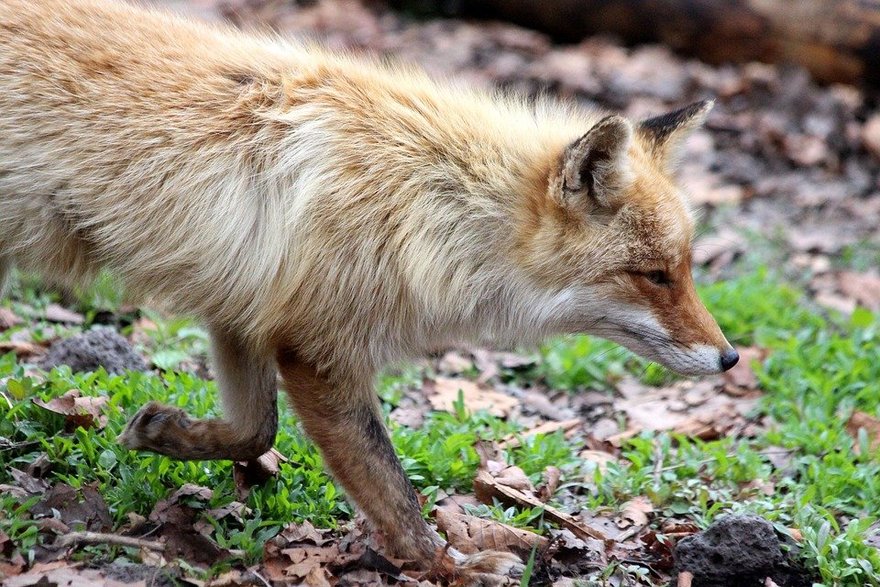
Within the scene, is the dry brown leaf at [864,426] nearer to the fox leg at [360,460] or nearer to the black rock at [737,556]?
the black rock at [737,556]

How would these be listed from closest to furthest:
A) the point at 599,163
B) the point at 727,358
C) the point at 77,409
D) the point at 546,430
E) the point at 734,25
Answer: the point at 599,163 → the point at 727,358 → the point at 77,409 → the point at 546,430 → the point at 734,25

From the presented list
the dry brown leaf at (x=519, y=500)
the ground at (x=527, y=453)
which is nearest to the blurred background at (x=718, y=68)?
the ground at (x=527, y=453)

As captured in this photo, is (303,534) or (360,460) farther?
(303,534)

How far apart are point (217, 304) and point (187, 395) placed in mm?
1190

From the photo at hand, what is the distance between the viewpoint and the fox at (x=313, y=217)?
14.9 ft

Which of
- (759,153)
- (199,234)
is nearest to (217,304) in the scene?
(199,234)

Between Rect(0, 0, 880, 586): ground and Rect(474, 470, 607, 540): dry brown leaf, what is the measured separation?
0.01m

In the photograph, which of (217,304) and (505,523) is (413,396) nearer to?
(505,523)

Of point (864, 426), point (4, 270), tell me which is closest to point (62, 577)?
point (4, 270)

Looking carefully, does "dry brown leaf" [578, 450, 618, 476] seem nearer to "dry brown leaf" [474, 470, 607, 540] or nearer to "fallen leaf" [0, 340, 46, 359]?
"dry brown leaf" [474, 470, 607, 540]

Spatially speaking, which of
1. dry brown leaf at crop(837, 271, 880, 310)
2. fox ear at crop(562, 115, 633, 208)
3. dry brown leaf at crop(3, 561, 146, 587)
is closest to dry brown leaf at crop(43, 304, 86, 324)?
dry brown leaf at crop(3, 561, 146, 587)

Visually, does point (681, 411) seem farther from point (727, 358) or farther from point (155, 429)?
point (155, 429)

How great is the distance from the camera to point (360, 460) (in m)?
4.54

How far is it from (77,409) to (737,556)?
3440 millimetres
